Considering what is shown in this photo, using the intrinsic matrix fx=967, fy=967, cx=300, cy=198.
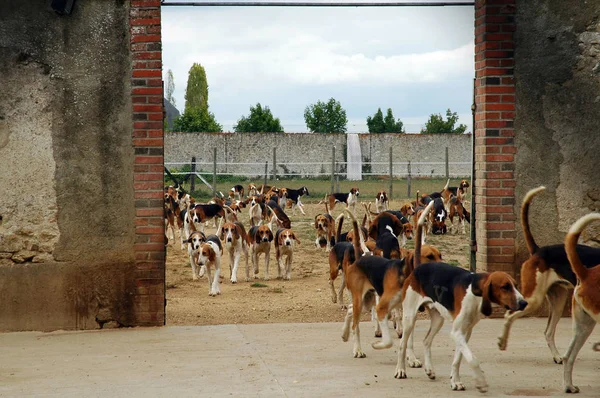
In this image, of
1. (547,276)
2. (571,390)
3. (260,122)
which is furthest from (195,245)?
(260,122)

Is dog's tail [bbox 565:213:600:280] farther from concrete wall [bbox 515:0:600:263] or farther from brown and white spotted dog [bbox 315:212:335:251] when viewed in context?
brown and white spotted dog [bbox 315:212:335:251]

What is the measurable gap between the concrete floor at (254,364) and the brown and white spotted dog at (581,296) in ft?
0.83

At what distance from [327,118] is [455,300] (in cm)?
5753

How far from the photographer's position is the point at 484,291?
6.30 meters

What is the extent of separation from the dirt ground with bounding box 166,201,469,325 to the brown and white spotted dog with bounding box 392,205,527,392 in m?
3.90

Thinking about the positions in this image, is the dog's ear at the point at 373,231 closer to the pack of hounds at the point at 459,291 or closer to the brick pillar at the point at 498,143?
the pack of hounds at the point at 459,291

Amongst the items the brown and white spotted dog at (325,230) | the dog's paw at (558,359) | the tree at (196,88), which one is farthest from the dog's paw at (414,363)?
the tree at (196,88)

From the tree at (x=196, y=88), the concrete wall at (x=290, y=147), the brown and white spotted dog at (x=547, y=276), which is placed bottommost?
the brown and white spotted dog at (x=547, y=276)

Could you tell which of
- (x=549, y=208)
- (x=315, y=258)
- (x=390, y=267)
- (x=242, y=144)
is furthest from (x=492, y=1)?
(x=242, y=144)

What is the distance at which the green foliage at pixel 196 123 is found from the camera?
61031mm

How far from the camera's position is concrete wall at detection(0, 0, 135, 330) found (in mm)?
8938

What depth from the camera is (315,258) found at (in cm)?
1861

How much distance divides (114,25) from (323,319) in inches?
167

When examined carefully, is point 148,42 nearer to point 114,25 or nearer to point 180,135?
point 114,25
